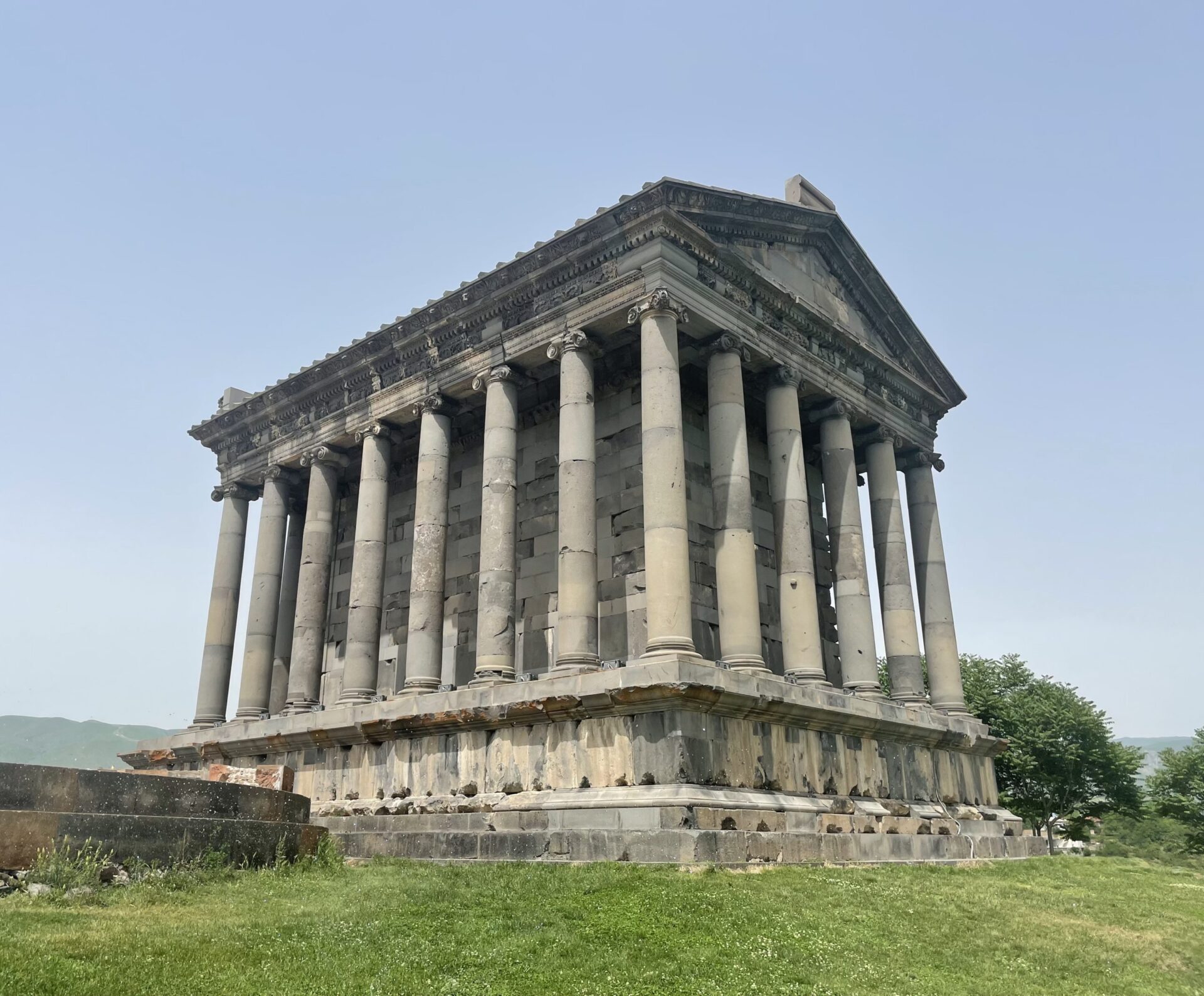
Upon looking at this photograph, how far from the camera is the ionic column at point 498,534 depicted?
20.1 m

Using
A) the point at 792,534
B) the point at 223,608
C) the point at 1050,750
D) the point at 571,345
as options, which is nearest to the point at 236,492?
the point at 223,608

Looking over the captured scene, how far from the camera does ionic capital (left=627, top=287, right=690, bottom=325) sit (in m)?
20.0

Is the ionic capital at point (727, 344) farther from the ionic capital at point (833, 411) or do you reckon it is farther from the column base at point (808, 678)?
the column base at point (808, 678)

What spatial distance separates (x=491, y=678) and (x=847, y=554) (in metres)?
9.12

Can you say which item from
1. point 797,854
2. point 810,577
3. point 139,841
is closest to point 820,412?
point 810,577

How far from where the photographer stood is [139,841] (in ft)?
41.7

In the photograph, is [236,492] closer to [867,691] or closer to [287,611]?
[287,611]

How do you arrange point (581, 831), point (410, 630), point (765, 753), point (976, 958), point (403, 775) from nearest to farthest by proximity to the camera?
point (976, 958), point (581, 831), point (765, 753), point (403, 775), point (410, 630)

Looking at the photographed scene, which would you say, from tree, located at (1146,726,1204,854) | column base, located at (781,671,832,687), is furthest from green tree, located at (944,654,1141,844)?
column base, located at (781,671,832,687)

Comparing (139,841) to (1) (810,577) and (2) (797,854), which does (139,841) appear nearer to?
(2) (797,854)

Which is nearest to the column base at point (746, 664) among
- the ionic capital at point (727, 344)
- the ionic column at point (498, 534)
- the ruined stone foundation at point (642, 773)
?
the ruined stone foundation at point (642, 773)

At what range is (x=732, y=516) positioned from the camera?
19797 mm

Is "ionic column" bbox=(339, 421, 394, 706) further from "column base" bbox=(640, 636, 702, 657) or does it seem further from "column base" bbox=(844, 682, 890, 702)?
"column base" bbox=(844, 682, 890, 702)

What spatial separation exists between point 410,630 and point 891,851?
11.3 metres
